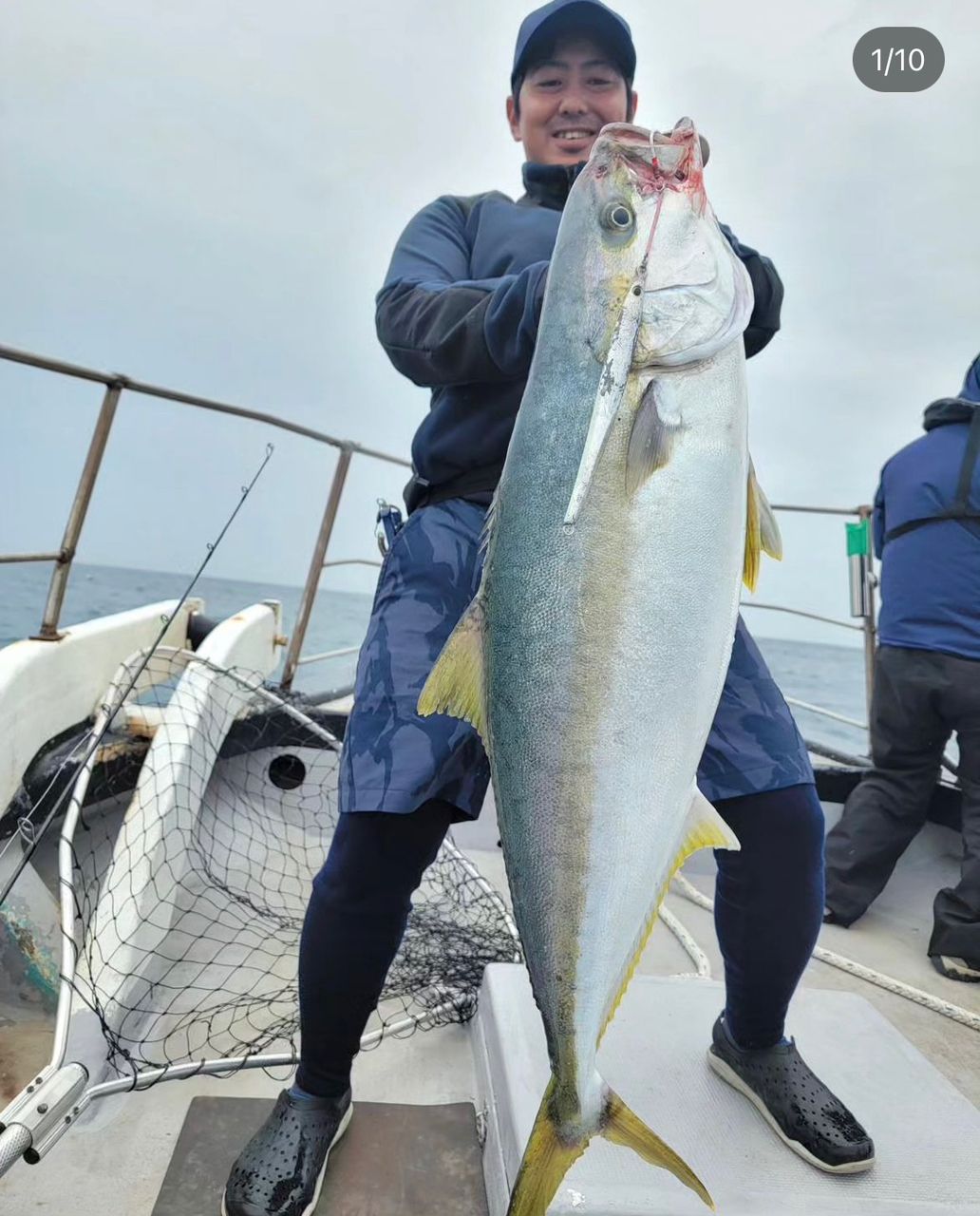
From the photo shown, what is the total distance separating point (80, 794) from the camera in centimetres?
225

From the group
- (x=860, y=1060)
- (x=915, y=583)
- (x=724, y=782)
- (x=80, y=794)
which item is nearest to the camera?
(x=724, y=782)

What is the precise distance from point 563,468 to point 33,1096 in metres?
1.41

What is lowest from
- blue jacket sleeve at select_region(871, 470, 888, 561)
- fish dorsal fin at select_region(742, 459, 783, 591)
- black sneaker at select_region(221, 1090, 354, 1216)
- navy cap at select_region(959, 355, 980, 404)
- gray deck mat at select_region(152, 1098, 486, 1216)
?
gray deck mat at select_region(152, 1098, 486, 1216)

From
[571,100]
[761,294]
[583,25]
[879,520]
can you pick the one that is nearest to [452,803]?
[761,294]

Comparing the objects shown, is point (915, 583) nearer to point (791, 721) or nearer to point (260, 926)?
point (791, 721)

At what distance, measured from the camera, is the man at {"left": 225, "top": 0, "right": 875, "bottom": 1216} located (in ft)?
4.74

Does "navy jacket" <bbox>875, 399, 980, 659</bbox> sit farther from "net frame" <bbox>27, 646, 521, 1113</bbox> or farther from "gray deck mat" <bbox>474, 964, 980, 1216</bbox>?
"net frame" <bbox>27, 646, 521, 1113</bbox>

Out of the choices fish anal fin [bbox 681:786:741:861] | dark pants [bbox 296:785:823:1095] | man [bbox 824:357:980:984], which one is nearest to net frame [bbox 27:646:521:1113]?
dark pants [bbox 296:785:823:1095]

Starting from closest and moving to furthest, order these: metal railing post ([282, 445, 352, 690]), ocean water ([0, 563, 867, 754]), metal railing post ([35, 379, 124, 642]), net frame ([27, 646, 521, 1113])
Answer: net frame ([27, 646, 521, 1113]) → metal railing post ([35, 379, 124, 642]) → metal railing post ([282, 445, 352, 690]) → ocean water ([0, 563, 867, 754])

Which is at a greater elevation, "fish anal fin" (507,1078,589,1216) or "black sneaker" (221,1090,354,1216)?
"fish anal fin" (507,1078,589,1216)

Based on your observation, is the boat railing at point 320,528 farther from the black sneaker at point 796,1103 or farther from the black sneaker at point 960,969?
the black sneaker at point 796,1103

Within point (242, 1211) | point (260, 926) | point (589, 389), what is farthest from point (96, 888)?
point (589, 389)

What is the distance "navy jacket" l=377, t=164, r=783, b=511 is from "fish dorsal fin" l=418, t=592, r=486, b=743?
19.2 inches

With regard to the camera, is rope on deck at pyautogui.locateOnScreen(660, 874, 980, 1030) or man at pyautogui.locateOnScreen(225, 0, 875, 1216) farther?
rope on deck at pyautogui.locateOnScreen(660, 874, 980, 1030)
